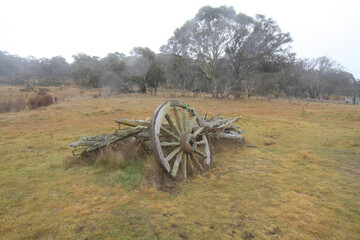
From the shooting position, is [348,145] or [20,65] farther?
[20,65]

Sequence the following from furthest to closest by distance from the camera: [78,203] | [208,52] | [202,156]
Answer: [208,52], [202,156], [78,203]

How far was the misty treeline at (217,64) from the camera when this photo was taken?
2480 cm

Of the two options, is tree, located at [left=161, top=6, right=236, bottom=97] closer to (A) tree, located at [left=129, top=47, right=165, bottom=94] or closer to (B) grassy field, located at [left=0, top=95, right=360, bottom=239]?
(A) tree, located at [left=129, top=47, right=165, bottom=94]

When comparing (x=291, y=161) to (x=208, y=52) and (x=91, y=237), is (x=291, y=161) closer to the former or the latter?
(x=91, y=237)

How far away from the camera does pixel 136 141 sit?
17.6ft

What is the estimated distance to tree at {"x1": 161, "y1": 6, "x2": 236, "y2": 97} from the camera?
25.3 m

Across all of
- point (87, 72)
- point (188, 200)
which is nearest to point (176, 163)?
point (188, 200)

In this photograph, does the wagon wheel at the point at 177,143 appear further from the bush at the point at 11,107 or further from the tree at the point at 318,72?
the tree at the point at 318,72

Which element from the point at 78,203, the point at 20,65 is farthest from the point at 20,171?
the point at 20,65

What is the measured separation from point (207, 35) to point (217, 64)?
473 cm

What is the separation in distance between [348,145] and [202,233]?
308 inches

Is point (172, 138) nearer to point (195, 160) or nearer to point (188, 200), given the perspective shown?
point (195, 160)

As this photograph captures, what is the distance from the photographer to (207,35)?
84.0 ft

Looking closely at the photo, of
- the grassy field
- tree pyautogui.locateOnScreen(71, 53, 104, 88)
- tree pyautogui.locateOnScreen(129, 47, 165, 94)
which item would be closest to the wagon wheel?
the grassy field
